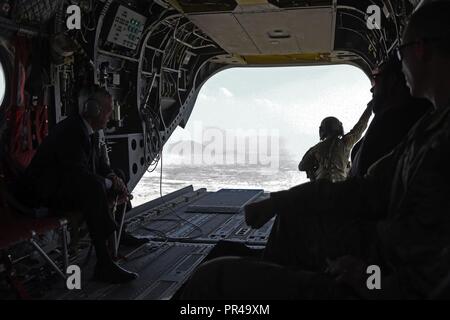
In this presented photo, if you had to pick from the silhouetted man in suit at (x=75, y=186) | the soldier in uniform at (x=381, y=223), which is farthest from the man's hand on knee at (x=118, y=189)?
the soldier in uniform at (x=381, y=223)

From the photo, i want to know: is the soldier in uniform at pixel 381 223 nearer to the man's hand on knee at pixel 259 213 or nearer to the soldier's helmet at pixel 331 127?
the man's hand on knee at pixel 259 213

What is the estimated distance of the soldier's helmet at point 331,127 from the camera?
4.61 metres

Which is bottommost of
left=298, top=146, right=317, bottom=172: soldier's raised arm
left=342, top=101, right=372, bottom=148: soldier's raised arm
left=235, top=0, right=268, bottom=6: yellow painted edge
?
left=298, top=146, right=317, bottom=172: soldier's raised arm

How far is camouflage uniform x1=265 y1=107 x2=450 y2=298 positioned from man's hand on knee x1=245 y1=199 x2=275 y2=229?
0.03 metres

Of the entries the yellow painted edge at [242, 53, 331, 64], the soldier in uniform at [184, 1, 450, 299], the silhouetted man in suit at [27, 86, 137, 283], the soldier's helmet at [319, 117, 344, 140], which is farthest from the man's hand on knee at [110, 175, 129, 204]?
the yellow painted edge at [242, 53, 331, 64]

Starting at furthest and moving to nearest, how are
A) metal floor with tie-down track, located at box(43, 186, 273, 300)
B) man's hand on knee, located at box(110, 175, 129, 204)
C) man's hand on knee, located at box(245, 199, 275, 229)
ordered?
1. man's hand on knee, located at box(110, 175, 129, 204)
2. metal floor with tie-down track, located at box(43, 186, 273, 300)
3. man's hand on knee, located at box(245, 199, 275, 229)

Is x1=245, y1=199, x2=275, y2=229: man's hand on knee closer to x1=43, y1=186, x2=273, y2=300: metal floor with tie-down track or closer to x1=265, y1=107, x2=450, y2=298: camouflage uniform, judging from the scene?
x1=265, y1=107, x2=450, y2=298: camouflage uniform

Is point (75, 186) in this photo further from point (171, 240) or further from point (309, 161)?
point (309, 161)

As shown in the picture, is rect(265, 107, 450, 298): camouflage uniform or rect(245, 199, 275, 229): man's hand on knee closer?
rect(265, 107, 450, 298): camouflage uniform

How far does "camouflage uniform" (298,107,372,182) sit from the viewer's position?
4.49 m

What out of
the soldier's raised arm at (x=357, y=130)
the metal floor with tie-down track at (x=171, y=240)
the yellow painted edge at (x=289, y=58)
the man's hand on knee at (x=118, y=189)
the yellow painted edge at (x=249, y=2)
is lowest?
the metal floor with tie-down track at (x=171, y=240)

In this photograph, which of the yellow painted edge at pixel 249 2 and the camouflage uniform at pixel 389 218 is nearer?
the camouflage uniform at pixel 389 218

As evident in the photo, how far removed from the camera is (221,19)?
5910mm

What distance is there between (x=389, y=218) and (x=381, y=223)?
42mm
